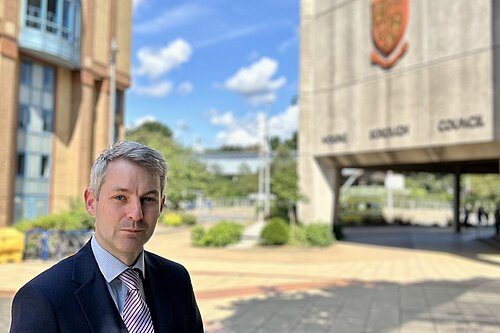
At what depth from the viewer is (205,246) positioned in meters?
20.9

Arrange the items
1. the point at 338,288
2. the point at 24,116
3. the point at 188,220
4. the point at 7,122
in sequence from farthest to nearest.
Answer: the point at 188,220 < the point at 24,116 < the point at 7,122 < the point at 338,288

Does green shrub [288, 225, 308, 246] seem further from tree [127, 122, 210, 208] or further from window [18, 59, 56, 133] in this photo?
tree [127, 122, 210, 208]

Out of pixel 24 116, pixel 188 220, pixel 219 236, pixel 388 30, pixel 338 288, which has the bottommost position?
pixel 188 220

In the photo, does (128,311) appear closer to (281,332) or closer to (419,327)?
(281,332)

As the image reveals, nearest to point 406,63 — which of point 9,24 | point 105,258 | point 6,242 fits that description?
point 6,242

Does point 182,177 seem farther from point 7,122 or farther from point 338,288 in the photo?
point 338,288

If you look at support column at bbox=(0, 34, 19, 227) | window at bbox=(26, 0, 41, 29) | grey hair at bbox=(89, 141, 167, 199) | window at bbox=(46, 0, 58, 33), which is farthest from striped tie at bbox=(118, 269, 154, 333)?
window at bbox=(46, 0, 58, 33)

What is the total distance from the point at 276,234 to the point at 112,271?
1857 centimetres

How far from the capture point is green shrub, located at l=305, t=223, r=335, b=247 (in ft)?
66.0

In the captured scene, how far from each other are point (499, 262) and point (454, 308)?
Answer: 28.8 feet

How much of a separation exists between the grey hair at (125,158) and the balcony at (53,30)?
25.8m

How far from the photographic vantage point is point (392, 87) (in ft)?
58.2

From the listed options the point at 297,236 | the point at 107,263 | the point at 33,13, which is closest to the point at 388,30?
the point at 297,236

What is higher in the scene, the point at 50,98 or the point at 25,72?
the point at 25,72
